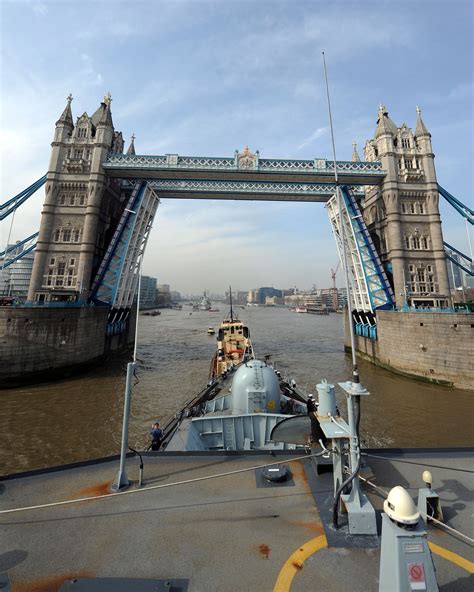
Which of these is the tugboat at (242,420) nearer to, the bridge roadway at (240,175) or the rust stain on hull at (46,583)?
the rust stain on hull at (46,583)

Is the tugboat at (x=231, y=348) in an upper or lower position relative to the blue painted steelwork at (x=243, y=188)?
lower

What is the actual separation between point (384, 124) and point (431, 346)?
99.2ft

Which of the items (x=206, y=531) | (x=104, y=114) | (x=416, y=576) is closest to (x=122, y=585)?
(x=206, y=531)

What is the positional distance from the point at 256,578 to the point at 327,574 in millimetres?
901

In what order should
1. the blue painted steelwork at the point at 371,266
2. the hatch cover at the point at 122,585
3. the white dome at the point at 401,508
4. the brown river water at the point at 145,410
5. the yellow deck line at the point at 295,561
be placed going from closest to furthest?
the white dome at the point at 401,508, the hatch cover at the point at 122,585, the yellow deck line at the point at 295,561, the brown river water at the point at 145,410, the blue painted steelwork at the point at 371,266

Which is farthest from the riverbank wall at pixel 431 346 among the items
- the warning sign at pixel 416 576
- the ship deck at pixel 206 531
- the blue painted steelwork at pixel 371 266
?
the warning sign at pixel 416 576

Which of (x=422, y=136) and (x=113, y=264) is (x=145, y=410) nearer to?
(x=113, y=264)

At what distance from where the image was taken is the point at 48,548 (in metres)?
4.04

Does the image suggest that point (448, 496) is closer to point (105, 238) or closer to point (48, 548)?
point (48, 548)

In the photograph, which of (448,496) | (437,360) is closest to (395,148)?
(437,360)

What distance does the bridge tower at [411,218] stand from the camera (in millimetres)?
34406

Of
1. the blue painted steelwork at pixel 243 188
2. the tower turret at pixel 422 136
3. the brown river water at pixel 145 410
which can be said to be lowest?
the brown river water at pixel 145 410

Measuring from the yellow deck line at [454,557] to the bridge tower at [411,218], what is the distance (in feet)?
113

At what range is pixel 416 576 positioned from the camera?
9.21ft
